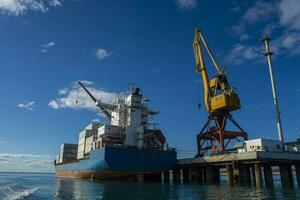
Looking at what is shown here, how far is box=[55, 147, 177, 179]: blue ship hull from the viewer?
4666 cm

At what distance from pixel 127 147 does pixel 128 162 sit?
3.53m

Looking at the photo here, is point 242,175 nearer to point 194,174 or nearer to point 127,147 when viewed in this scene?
point 194,174

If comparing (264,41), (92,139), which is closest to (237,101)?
(264,41)

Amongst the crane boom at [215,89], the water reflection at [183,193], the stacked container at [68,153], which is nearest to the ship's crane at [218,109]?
the crane boom at [215,89]

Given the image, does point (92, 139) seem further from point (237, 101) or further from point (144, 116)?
point (237, 101)

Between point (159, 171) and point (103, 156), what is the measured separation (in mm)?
9984

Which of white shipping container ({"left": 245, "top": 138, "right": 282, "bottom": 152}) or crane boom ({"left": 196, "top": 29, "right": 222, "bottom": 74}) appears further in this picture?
crane boom ({"left": 196, "top": 29, "right": 222, "bottom": 74})

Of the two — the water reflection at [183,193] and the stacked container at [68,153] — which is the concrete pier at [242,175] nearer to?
the water reflection at [183,193]

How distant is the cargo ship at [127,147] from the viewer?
47188mm

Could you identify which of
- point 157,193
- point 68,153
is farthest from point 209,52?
point 68,153

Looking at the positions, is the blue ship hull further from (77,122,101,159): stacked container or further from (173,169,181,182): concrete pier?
(77,122,101,159): stacked container

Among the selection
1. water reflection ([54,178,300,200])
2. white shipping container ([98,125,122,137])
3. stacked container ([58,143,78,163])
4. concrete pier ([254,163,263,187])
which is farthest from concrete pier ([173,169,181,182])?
stacked container ([58,143,78,163])

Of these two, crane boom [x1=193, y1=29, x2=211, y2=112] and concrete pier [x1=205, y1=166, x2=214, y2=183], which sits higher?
crane boom [x1=193, y1=29, x2=211, y2=112]

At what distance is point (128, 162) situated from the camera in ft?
155
